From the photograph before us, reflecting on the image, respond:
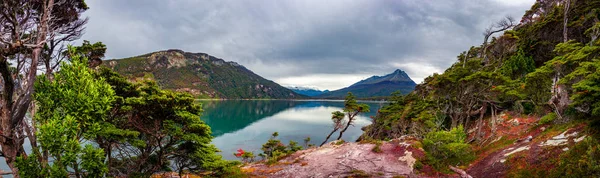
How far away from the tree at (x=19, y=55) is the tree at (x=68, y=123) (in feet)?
3.29

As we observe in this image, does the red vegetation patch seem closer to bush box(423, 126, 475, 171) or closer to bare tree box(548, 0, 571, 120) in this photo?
bush box(423, 126, 475, 171)

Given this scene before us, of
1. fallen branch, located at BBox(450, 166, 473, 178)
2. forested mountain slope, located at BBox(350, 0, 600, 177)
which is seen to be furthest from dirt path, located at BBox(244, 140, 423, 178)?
fallen branch, located at BBox(450, 166, 473, 178)

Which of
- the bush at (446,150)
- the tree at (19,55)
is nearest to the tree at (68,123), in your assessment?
the tree at (19,55)

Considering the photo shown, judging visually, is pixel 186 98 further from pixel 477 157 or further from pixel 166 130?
pixel 477 157

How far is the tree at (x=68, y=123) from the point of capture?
975cm

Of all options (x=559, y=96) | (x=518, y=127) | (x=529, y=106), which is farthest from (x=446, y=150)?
(x=529, y=106)

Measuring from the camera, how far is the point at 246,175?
18969 millimetres

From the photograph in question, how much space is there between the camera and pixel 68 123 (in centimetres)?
1003

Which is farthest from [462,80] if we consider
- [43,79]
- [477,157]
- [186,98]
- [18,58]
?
[18,58]

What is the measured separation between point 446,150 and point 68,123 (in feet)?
66.7

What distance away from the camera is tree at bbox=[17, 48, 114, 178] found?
9.75 meters

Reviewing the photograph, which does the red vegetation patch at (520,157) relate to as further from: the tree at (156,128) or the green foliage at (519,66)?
the tree at (156,128)

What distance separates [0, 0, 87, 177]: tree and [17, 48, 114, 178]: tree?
3.29 feet

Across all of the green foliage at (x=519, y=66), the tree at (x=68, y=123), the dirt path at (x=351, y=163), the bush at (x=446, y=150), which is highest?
the green foliage at (x=519, y=66)
